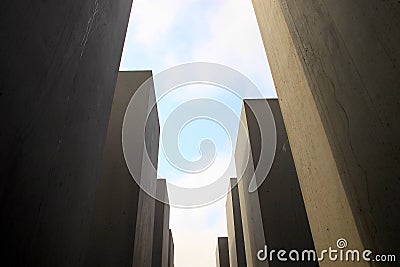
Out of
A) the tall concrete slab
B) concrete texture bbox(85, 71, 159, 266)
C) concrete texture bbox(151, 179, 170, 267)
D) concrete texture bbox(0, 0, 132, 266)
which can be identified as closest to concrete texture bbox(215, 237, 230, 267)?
concrete texture bbox(151, 179, 170, 267)

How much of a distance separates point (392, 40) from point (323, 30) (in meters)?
0.76

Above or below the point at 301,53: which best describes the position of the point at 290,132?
below

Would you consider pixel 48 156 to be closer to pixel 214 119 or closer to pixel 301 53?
pixel 301 53

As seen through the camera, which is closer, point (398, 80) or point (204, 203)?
point (398, 80)

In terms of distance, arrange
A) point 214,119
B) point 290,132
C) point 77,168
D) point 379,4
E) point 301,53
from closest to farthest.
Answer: point 379,4, point 77,168, point 301,53, point 290,132, point 214,119

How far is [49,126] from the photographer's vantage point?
1.42 metres

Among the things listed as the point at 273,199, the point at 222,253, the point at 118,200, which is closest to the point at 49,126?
the point at 118,200

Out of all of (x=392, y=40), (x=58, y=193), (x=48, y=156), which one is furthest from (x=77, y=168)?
(x=392, y=40)

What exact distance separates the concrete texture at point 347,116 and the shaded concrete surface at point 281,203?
1.95 meters

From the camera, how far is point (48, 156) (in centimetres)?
142

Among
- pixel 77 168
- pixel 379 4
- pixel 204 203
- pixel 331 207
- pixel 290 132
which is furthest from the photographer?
pixel 204 203

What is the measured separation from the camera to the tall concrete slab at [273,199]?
4.21 m

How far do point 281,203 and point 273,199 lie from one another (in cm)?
13

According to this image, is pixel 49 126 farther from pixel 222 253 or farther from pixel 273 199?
pixel 222 253
